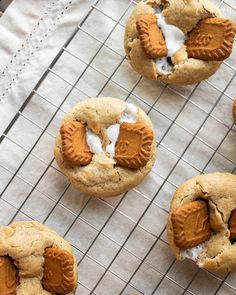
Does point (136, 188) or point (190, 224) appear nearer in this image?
point (190, 224)

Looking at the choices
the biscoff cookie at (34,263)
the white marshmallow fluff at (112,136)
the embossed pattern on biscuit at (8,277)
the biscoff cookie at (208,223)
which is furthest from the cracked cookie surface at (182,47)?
the embossed pattern on biscuit at (8,277)

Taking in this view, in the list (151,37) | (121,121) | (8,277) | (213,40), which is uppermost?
(213,40)

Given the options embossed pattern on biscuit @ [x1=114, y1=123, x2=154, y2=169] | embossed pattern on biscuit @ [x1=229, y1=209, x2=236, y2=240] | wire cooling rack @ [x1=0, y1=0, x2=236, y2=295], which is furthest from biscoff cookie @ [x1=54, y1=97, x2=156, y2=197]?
embossed pattern on biscuit @ [x1=229, y1=209, x2=236, y2=240]

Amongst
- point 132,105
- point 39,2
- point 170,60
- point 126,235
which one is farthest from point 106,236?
point 39,2

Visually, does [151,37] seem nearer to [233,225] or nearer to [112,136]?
[112,136]

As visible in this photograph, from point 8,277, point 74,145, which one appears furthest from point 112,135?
point 8,277

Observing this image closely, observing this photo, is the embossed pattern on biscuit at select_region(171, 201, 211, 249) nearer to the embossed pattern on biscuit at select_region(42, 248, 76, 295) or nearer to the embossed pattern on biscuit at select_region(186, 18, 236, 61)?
the embossed pattern on biscuit at select_region(42, 248, 76, 295)

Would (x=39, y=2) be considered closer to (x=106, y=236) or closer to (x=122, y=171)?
(x=122, y=171)
